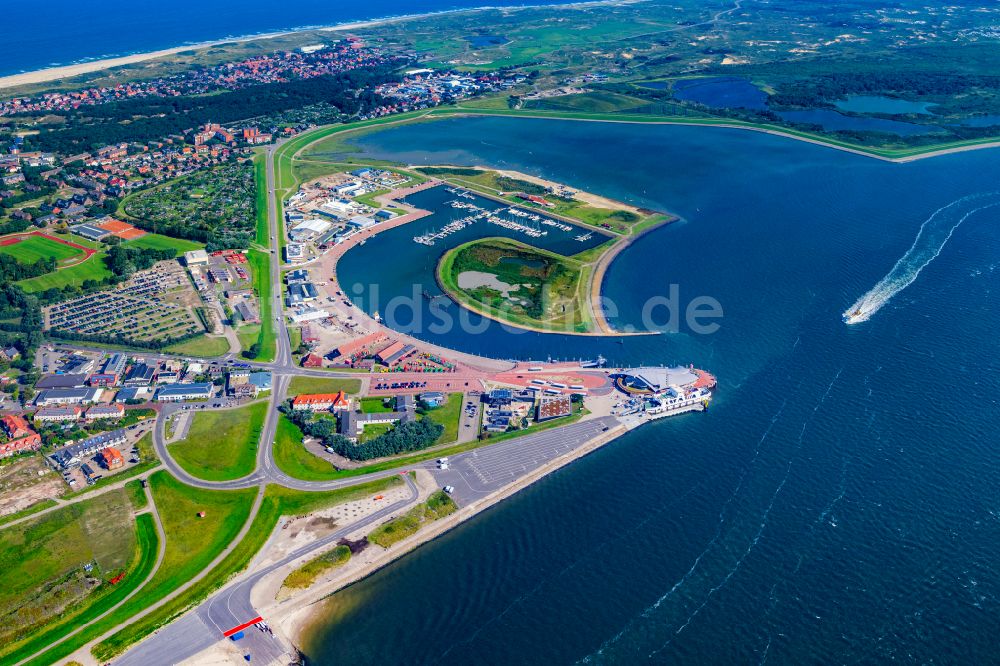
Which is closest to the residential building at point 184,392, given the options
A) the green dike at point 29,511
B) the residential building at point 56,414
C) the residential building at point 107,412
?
the residential building at point 107,412

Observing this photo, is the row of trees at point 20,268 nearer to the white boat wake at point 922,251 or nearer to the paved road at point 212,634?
the paved road at point 212,634

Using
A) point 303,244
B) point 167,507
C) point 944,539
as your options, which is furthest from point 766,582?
point 303,244

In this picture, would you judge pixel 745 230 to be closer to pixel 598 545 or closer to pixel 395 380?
pixel 395 380

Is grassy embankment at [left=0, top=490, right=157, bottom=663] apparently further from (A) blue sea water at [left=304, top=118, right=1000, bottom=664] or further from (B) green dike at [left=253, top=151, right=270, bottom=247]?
(B) green dike at [left=253, top=151, right=270, bottom=247]

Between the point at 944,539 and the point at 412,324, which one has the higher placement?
the point at 412,324

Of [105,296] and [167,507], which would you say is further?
[105,296]

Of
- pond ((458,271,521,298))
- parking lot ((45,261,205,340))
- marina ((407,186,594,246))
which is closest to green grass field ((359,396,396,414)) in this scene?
pond ((458,271,521,298))
